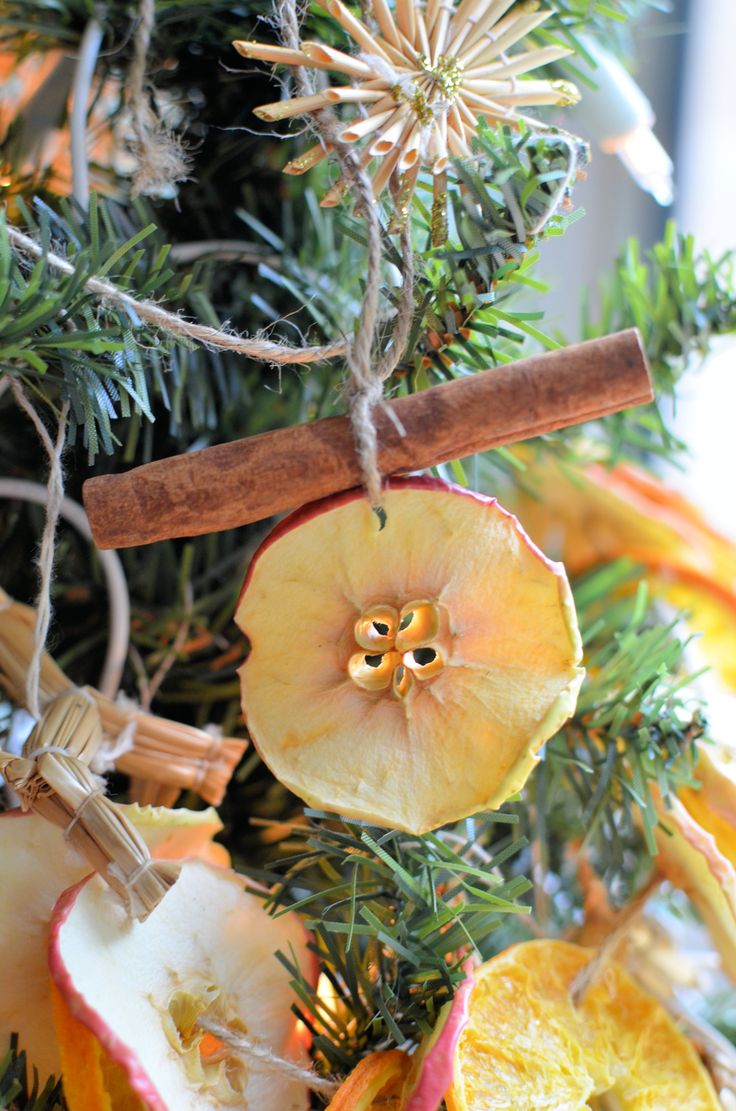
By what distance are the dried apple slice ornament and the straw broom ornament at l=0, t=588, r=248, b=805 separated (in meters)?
0.07

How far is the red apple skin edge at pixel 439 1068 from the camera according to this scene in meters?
0.27

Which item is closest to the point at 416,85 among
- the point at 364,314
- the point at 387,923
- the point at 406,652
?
the point at 364,314

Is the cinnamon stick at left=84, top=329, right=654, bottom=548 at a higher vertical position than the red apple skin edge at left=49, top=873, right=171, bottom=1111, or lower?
higher

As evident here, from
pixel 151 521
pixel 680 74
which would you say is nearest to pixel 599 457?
pixel 151 521

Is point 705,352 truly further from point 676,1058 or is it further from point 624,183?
point 624,183

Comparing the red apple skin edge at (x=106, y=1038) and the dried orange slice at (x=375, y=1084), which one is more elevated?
the red apple skin edge at (x=106, y=1038)

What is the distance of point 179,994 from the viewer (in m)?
0.31

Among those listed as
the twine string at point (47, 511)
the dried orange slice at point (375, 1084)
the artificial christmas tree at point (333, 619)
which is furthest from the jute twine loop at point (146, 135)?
the dried orange slice at point (375, 1084)

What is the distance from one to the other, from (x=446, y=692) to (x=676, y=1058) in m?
0.20

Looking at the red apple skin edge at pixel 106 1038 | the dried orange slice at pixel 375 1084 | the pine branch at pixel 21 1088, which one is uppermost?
the red apple skin edge at pixel 106 1038

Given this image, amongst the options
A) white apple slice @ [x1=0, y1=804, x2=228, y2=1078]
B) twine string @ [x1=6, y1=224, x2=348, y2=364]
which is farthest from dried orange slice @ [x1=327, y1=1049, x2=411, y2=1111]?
twine string @ [x1=6, y1=224, x2=348, y2=364]

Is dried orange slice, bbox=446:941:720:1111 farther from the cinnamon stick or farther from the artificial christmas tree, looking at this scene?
the cinnamon stick

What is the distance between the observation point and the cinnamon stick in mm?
291

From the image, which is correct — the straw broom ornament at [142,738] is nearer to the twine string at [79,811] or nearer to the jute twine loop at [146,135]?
the twine string at [79,811]
